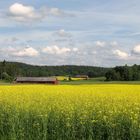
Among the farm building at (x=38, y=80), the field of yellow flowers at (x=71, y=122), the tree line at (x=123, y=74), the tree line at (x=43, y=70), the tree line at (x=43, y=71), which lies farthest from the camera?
the tree line at (x=43, y=70)

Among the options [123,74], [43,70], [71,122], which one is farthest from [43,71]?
[71,122]

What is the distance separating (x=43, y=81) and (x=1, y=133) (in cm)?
7536

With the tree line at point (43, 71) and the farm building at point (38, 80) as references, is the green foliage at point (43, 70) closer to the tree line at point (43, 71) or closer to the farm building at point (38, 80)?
the tree line at point (43, 71)

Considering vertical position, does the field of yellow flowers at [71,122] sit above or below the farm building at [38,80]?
below

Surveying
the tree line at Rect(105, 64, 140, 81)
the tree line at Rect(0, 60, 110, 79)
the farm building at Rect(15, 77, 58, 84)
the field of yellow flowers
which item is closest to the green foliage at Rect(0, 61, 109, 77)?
the tree line at Rect(0, 60, 110, 79)

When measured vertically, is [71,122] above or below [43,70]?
below

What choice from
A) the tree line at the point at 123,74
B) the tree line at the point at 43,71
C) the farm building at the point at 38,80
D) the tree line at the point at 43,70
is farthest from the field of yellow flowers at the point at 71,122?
the tree line at the point at 43,70

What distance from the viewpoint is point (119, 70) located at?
97438 mm

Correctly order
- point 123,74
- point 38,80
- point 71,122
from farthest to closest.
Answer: point 123,74 < point 38,80 < point 71,122

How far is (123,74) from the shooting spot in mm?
94750

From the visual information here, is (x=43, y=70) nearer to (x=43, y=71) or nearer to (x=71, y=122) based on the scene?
(x=43, y=71)

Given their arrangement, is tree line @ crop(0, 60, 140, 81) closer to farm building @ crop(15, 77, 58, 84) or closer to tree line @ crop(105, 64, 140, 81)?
tree line @ crop(105, 64, 140, 81)

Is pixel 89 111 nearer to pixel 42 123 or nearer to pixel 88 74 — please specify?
pixel 42 123

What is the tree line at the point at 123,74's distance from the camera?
90.0m
